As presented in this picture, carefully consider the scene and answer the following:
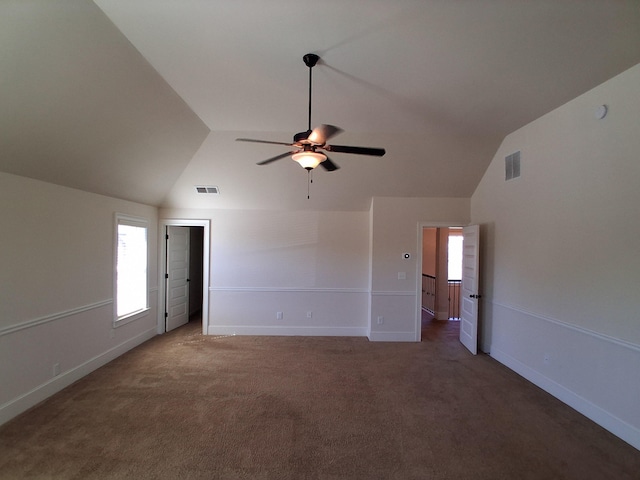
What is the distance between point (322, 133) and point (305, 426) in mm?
2648

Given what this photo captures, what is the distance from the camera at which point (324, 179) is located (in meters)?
4.56

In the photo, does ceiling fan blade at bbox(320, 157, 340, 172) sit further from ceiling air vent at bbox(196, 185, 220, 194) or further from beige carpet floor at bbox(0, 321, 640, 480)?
ceiling air vent at bbox(196, 185, 220, 194)

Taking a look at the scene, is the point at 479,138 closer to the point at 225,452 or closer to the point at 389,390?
the point at 389,390

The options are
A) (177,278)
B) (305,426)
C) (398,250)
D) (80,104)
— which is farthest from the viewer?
(177,278)

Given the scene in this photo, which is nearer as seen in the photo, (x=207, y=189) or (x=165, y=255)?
(x=207, y=189)

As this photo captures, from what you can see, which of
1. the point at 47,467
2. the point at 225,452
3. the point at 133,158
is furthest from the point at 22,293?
the point at 225,452

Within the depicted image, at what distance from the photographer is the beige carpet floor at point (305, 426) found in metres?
2.13

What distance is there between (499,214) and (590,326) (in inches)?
73.7

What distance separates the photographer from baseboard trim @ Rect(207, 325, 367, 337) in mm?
5137

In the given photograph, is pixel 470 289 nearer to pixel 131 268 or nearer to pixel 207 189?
pixel 207 189

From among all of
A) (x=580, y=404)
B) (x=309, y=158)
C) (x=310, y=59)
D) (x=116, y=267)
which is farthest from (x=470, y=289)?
(x=116, y=267)

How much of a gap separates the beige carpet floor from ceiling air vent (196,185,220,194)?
107 inches

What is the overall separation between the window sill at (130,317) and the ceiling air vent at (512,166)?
20.0 feet

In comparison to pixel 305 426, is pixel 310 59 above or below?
above
